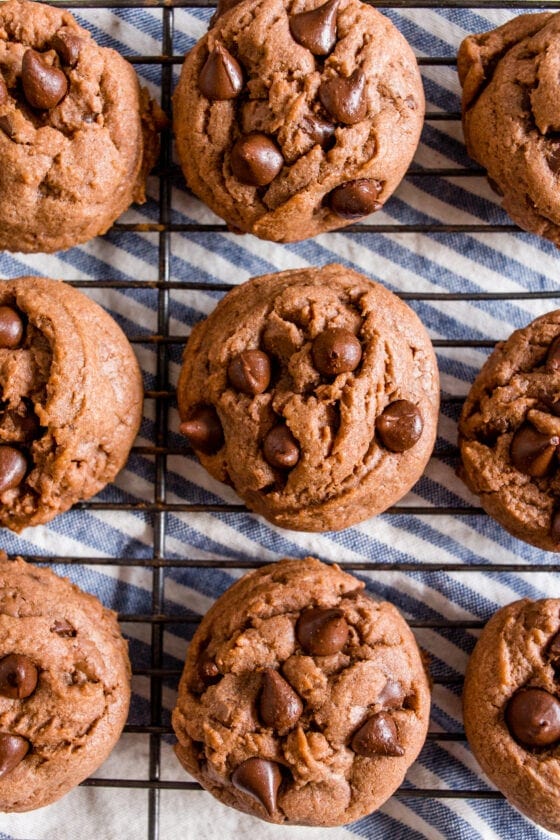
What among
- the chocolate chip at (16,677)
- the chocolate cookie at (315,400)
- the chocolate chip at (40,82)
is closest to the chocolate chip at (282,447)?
the chocolate cookie at (315,400)

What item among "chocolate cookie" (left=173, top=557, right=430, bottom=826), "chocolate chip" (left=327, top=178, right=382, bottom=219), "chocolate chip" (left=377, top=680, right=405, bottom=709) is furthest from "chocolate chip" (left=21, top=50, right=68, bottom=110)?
"chocolate chip" (left=377, top=680, right=405, bottom=709)

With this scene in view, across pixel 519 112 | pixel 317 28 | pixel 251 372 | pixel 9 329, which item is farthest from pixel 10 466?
pixel 519 112

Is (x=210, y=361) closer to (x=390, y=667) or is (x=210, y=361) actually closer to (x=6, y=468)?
(x=6, y=468)

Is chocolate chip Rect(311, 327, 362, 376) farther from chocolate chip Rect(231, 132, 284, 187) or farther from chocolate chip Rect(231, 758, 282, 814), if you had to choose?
chocolate chip Rect(231, 758, 282, 814)

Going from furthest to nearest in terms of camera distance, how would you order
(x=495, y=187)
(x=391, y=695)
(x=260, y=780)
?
(x=495, y=187) < (x=391, y=695) < (x=260, y=780)

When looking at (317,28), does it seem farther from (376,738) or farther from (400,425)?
(376,738)
